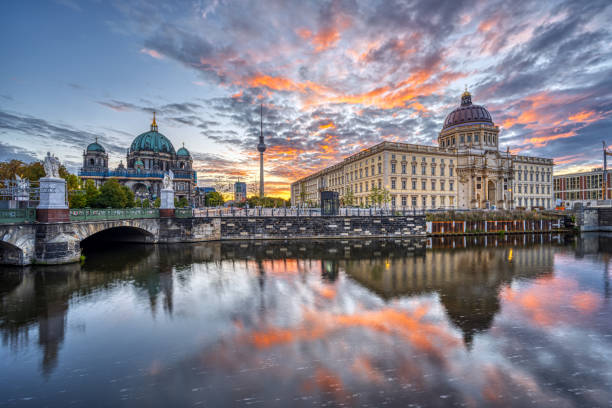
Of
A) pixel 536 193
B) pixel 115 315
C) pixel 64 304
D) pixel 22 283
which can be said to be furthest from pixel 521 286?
pixel 536 193

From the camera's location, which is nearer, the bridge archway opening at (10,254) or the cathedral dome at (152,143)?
the bridge archway opening at (10,254)

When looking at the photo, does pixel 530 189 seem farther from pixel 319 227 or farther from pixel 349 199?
pixel 319 227

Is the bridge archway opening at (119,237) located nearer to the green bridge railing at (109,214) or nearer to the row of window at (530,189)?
the green bridge railing at (109,214)

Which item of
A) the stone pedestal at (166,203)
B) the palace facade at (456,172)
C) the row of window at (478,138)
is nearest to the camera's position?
the stone pedestal at (166,203)

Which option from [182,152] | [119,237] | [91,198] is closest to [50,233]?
[119,237]

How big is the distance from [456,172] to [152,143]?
113 metres

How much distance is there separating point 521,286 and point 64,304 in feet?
72.5

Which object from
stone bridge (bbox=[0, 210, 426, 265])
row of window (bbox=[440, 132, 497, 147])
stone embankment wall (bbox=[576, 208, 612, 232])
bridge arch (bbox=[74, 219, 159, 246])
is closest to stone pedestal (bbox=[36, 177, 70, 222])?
stone bridge (bbox=[0, 210, 426, 265])

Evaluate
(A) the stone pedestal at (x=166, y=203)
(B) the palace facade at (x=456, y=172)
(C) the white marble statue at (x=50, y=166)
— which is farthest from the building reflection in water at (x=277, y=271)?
(B) the palace facade at (x=456, y=172)

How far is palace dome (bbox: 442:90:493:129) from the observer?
73750mm

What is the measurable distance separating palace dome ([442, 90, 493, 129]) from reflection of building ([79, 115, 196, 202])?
Answer: 98.5 m

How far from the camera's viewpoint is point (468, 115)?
74750mm

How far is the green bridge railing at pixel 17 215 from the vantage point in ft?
50.3

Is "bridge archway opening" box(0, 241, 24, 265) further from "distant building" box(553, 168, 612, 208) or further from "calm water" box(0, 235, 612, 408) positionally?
"distant building" box(553, 168, 612, 208)
